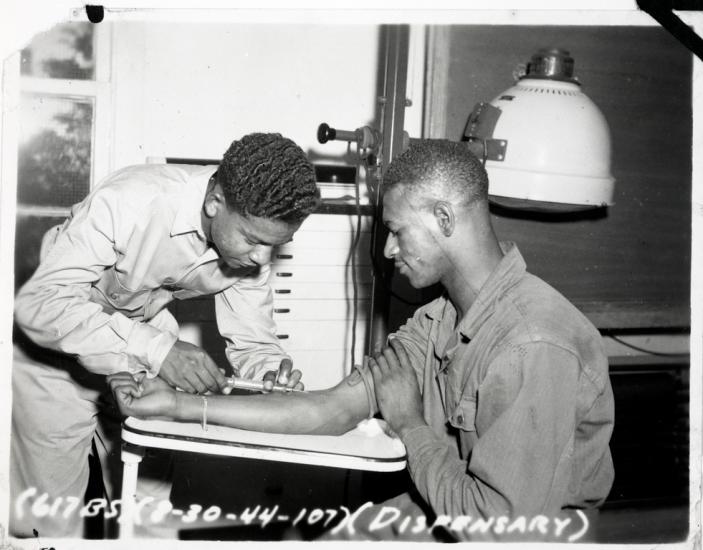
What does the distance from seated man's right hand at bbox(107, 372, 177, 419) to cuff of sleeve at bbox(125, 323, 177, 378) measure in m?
0.18

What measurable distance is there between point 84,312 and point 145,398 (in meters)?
0.37

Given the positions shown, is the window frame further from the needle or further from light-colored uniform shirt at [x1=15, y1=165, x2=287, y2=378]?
the needle

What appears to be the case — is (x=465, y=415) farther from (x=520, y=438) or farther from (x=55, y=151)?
(x=55, y=151)

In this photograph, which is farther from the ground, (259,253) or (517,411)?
(259,253)

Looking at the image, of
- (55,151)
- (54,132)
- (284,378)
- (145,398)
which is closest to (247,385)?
(284,378)

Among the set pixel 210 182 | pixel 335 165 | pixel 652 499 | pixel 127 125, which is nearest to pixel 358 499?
pixel 652 499

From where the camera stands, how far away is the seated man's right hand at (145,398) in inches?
59.0

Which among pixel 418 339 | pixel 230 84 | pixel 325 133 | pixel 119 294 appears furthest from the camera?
pixel 230 84

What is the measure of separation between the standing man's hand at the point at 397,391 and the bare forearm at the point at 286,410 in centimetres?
9

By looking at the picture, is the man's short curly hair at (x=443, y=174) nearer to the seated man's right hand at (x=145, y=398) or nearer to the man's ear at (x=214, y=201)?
the man's ear at (x=214, y=201)

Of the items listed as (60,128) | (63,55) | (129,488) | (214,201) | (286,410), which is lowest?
(129,488)

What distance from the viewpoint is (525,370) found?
1.36m

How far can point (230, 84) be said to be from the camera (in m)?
3.03

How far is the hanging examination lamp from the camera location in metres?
1.98
